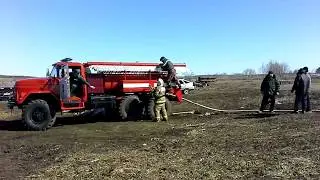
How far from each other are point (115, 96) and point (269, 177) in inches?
455

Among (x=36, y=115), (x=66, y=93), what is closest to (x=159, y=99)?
(x=66, y=93)

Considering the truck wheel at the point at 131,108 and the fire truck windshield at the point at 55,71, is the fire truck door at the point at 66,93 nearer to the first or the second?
the fire truck windshield at the point at 55,71

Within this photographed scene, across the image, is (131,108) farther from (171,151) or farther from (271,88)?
(171,151)

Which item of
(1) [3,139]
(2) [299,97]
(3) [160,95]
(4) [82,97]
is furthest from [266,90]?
(1) [3,139]

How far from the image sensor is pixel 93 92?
19.0m

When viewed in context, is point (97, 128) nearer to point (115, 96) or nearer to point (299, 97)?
point (115, 96)

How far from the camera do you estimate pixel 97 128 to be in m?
17.5

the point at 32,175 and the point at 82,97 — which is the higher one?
the point at 82,97

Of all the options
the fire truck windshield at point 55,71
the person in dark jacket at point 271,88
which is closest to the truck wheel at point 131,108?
the fire truck windshield at point 55,71

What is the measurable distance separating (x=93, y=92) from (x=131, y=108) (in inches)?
67.1

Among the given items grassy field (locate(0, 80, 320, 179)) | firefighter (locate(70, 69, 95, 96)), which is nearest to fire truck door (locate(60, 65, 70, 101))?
firefighter (locate(70, 69, 95, 96))

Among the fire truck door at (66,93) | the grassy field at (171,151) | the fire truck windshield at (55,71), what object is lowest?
the grassy field at (171,151)

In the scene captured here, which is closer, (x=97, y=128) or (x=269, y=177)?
(x=269, y=177)

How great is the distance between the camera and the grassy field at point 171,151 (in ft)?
30.1
